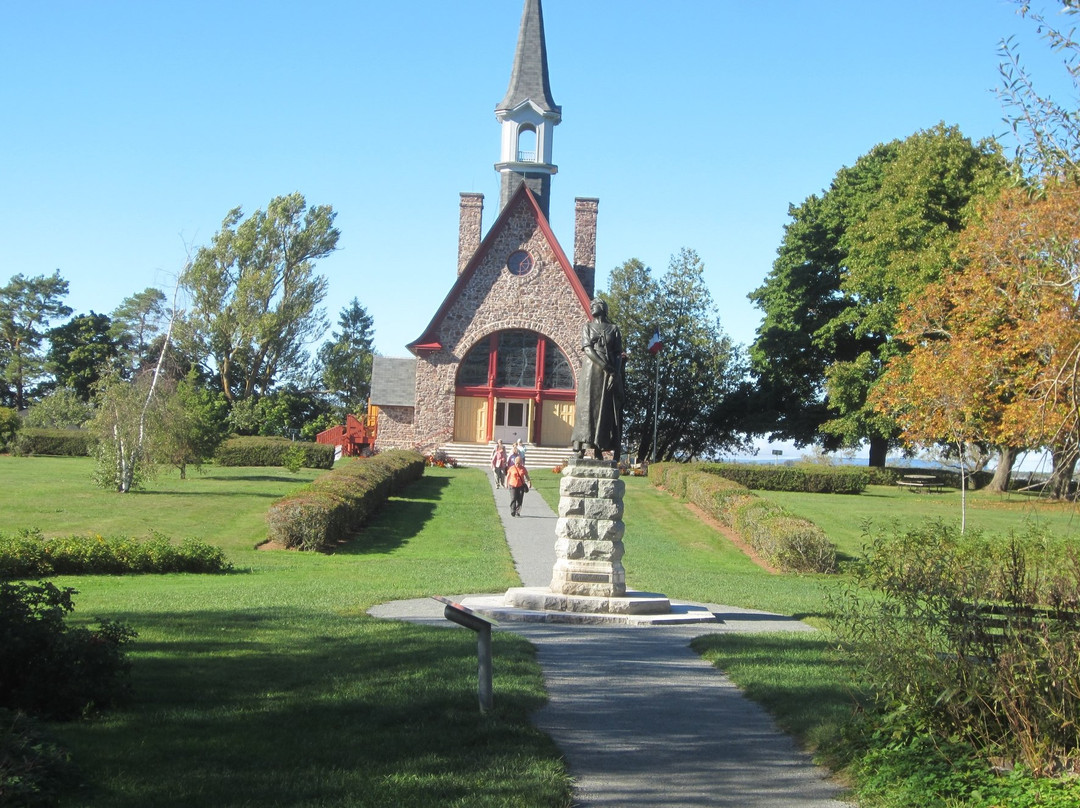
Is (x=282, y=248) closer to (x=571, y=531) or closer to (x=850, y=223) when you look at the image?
(x=850, y=223)

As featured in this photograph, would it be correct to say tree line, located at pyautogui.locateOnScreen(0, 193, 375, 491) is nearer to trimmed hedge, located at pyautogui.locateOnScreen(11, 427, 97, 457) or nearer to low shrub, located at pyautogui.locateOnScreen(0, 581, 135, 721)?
trimmed hedge, located at pyautogui.locateOnScreen(11, 427, 97, 457)

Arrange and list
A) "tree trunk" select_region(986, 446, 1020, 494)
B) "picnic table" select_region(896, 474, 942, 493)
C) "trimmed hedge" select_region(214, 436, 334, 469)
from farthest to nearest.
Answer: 1. "trimmed hedge" select_region(214, 436, 334, 469)
2. "picnic table" select_region(896, 474, 942, 493)
3. "tree trunk" select_region(986, 446, 1020, 494)

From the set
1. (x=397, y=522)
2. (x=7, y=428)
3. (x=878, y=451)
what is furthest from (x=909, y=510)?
(x=7, y=428)

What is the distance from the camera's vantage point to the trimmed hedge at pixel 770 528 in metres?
20.2

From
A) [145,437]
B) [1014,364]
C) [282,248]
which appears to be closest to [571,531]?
[145,437]

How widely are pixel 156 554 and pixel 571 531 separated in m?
7.80

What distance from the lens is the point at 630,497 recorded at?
3266 cm

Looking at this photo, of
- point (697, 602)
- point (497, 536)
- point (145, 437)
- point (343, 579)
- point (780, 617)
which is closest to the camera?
point (780, 617)

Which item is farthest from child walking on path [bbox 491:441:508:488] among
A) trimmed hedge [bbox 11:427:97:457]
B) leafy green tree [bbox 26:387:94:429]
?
leafy green tree [bbox 26:387:94:429]

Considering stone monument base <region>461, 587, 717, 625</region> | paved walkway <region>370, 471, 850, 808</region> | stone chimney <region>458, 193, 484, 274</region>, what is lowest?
paved walkway <region>370, 471, 850, 808</region>

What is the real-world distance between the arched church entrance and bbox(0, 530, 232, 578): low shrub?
2802 centimetres

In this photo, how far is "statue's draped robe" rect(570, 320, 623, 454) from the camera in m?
13.0

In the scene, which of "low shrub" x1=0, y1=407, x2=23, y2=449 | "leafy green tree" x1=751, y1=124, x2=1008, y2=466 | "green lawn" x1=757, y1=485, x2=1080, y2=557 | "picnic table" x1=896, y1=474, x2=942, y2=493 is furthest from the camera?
"low shrub" x1=0, y1=407, x2=23, y2=449

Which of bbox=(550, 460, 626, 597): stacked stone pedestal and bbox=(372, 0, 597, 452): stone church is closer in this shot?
bbox=(550, 460, 626, 597): stacked stone pedestal
